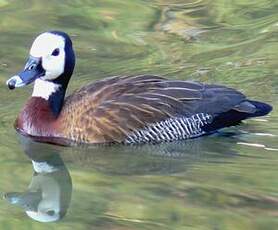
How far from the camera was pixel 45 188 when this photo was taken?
29.9 feet

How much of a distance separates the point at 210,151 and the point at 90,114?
1.08 meters

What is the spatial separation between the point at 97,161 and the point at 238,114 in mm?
1510

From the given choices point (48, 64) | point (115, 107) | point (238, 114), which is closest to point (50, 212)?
point (115, 107)

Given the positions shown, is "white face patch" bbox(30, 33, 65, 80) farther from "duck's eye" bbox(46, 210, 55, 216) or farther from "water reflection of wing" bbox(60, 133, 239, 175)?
"duck's eye" bbox(46, 210, 55, 216)

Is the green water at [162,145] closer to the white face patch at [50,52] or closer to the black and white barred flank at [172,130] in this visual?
the black and white barred flank at [172,130]

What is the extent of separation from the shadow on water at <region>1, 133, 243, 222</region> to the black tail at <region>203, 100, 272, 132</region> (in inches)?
4.4

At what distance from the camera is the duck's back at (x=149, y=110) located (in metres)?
10.1

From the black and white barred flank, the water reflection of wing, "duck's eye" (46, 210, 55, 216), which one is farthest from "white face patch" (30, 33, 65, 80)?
"duck's eye" (46, 210, 55, 216)

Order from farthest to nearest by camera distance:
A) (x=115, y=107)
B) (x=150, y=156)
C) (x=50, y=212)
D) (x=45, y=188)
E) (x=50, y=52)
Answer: (x=50, y=52) < (x=115, y=107) < (x=150, y=156) < (x=45, y=188) < (x=50, y=212)

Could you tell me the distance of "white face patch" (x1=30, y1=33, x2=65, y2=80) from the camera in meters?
10.3

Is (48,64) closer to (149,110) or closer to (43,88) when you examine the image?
(43,88)

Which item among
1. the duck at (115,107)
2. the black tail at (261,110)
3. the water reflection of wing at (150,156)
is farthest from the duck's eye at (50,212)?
the black tail at (261,110)

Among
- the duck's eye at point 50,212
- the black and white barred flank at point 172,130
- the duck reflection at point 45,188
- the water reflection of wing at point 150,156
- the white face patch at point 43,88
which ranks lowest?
the duck's eye at point 50,212

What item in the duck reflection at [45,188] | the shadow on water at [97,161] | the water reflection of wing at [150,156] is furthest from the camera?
the water reflection of wing at [150,156]
